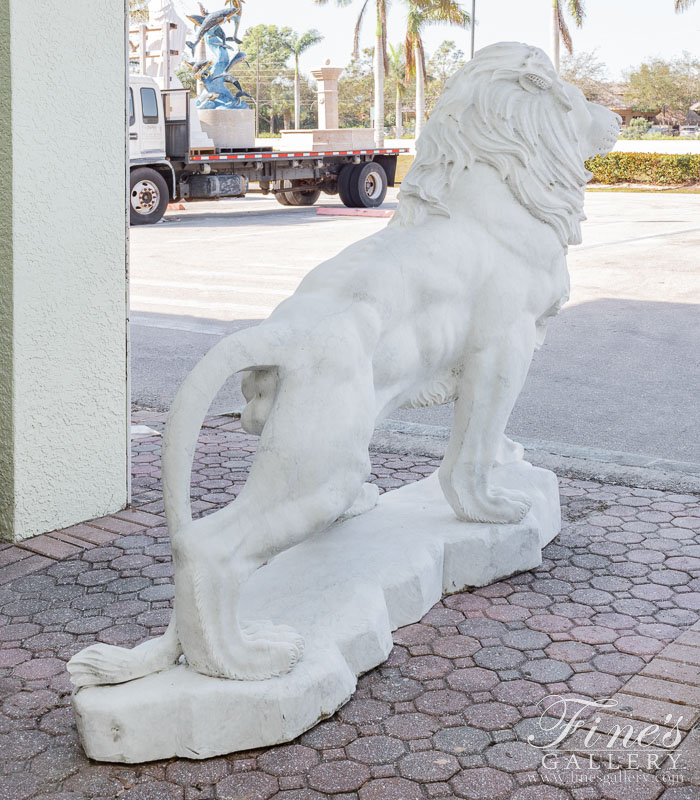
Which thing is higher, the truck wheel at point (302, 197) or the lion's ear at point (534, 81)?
the truck wheel at point (302, 197)

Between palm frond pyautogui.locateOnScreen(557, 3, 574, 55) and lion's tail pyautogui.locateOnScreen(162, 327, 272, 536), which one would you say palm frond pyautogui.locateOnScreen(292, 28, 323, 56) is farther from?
lion's tail pyautogui.locateOnScreen(162, 327, 272, 536)

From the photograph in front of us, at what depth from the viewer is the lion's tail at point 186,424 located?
2.56 metres

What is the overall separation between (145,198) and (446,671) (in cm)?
1604

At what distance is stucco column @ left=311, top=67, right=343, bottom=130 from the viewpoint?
2595 centimetres

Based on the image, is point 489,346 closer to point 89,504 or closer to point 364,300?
point 364,300

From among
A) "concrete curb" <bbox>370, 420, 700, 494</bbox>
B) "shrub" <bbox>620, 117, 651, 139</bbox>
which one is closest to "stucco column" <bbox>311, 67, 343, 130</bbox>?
"concrete curb" <bbox>370, 420, 700, 494</bbox>

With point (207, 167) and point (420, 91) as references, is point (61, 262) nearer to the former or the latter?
point (207, 167)

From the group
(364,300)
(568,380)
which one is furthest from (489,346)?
(568,380)

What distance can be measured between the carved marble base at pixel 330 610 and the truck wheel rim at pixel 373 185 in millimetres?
18651

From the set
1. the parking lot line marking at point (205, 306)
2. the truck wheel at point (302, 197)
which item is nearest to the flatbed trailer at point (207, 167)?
the truck wheel at point (302, 197)

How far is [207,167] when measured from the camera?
1880 centimetres

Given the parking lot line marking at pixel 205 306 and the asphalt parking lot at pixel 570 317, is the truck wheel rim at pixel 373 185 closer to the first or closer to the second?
the asphalt parking lot at pixel 570 317

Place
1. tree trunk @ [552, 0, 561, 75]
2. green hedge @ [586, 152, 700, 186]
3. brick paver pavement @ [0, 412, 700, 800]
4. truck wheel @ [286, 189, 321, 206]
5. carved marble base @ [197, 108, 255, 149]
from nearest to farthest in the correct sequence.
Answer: brick paver pavement @ [0, 412, 700, 800] < carved marble base @ [197, 108, 255, 149] < truck wheel @ [286, 189, 321, 206] < green hedge @ [586, 152, 700, 186] < tree trunk @ [552, 0, 561, 75]

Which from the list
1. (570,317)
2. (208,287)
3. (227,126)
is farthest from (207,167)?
(570,317)
